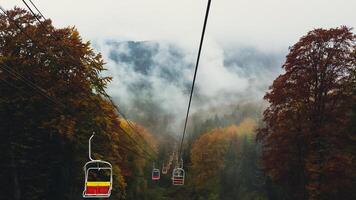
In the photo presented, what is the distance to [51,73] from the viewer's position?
3672 cm

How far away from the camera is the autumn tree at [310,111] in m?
35.1

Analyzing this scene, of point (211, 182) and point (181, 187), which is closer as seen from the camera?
point (211, 182)

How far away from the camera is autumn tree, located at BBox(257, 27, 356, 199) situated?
3509cm

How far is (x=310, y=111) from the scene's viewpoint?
36.4m

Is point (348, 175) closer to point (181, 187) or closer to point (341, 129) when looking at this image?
point (341, 129)

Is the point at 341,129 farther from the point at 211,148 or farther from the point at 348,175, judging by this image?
the point at 211,148

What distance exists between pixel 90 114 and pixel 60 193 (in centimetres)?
656

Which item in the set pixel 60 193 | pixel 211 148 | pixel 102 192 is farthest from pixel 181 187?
pixel 102 192

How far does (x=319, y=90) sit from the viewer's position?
1442 inches

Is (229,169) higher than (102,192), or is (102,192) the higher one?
(229,169)

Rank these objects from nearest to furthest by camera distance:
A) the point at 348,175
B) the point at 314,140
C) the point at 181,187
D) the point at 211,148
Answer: the point at 348,175, the point at 314,140, the point at 211,148, the point at 181,187

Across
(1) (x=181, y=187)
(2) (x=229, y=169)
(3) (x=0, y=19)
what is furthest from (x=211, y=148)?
(3) (x=0, y=19)

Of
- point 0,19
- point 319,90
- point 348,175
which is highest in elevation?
point 0,19

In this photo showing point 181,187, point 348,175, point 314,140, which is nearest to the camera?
point 348,175
